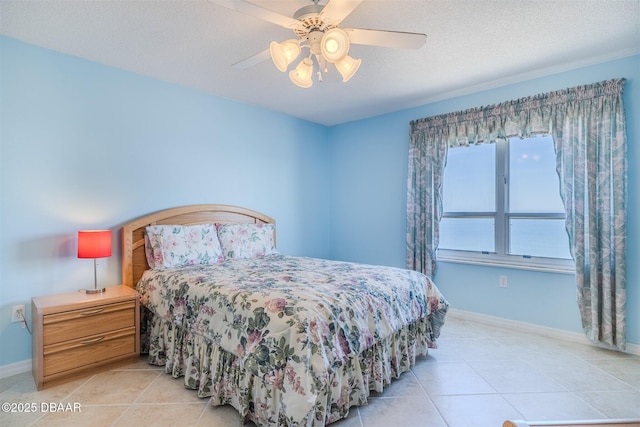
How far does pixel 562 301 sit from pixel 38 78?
4.79 metres

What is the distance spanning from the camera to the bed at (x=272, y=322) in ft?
5.19

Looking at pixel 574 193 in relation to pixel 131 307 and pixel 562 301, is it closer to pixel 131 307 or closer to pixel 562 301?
pixel 562 301

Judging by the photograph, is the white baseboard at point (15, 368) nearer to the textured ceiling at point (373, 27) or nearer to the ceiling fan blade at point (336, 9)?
the textured ceiling at point (373, 27)

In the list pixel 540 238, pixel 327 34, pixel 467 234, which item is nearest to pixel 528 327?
pixel 540 238

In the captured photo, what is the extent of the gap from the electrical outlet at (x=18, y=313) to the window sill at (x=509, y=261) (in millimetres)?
3832

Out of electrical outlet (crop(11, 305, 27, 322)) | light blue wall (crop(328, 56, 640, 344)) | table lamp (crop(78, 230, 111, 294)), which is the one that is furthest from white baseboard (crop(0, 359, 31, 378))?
light blue wall (crop(328, 56, 640, 344))

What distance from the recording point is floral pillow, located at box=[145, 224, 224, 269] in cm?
279

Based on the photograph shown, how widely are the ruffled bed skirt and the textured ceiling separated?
2123 millimetres

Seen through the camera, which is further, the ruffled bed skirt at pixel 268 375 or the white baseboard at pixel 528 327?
the white baseboard at pixel 528 327

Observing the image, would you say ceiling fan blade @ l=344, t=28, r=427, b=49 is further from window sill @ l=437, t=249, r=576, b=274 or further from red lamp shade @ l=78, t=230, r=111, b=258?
window sill @ l=437, t=249, r=576, b=274

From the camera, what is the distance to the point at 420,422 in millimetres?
1807

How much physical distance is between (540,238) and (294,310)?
9.07ft

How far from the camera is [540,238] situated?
10.3 feet

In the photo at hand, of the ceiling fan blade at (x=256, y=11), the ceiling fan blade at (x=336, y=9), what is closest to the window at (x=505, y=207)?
the ceiling fan blade at (x=336, y=9)
